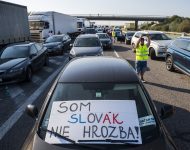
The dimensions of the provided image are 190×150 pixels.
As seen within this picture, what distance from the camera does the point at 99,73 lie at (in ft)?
14.0

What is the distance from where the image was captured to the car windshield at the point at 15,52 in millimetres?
12961

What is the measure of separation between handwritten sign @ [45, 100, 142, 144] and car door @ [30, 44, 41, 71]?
969 centimetres

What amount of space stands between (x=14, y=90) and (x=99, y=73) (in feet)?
23.9

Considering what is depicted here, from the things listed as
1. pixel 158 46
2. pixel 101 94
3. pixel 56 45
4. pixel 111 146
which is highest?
pixel 101 94

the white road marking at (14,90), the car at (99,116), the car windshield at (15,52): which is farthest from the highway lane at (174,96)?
the car windshield at (15,52)

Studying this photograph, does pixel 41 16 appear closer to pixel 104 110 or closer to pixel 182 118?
pixel 182 118

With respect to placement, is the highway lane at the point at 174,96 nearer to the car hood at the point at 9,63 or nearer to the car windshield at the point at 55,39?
the car hood at the point at 9,63

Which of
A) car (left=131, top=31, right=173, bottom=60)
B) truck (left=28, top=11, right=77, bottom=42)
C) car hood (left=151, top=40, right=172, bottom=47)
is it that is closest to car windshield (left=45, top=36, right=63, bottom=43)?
truck (left=28, top=11, right=77, bottom=42)

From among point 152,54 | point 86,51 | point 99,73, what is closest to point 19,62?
point 86,51

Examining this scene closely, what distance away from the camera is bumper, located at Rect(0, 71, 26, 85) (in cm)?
1131

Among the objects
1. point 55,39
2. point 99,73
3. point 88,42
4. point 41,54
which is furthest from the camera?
point 55,39

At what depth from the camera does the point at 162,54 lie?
19375mm

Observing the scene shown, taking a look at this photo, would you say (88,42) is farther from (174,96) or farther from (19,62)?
(174,96)

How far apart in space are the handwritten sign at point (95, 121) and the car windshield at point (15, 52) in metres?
9.64
